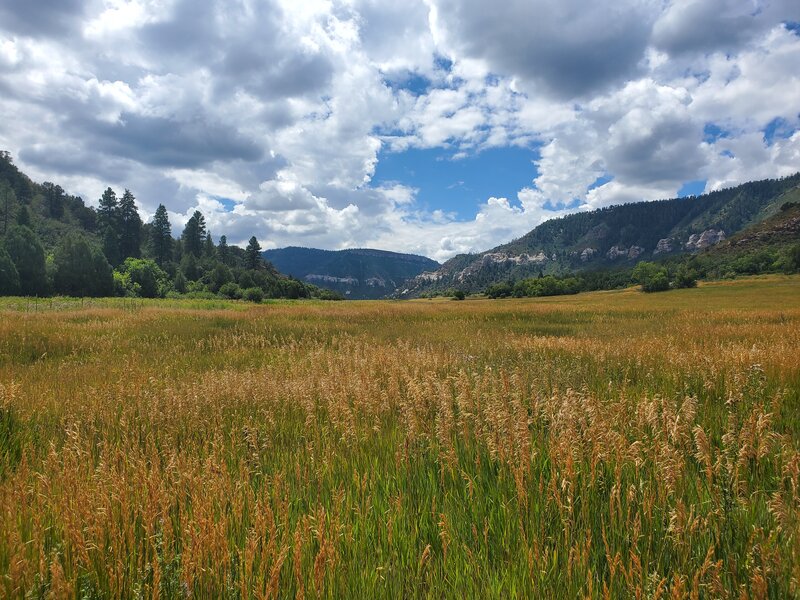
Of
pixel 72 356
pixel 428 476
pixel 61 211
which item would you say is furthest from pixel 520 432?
pixel 61 211

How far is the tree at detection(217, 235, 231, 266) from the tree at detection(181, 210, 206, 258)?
800cm

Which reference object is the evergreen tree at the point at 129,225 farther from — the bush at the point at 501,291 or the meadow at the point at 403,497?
the meadow at the point at 403,497

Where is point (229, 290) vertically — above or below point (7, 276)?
below

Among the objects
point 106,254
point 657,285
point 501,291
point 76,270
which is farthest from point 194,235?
point 657,285

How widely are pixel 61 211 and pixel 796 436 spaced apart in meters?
198

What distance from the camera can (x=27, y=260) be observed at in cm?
7625

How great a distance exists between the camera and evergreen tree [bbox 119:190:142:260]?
405 feet

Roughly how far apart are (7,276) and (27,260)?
8.06 m

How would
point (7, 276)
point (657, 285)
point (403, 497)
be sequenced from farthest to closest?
point (657, 285), point (7, 276), point (403, 497)

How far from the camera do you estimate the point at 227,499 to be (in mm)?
2910

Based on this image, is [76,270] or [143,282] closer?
[76,270]

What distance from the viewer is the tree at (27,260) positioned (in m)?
75.5

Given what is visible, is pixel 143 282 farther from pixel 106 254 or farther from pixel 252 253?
pixel 252 253

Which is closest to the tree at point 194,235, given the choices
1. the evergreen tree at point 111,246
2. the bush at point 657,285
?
the evergreen tree at point 111,246
